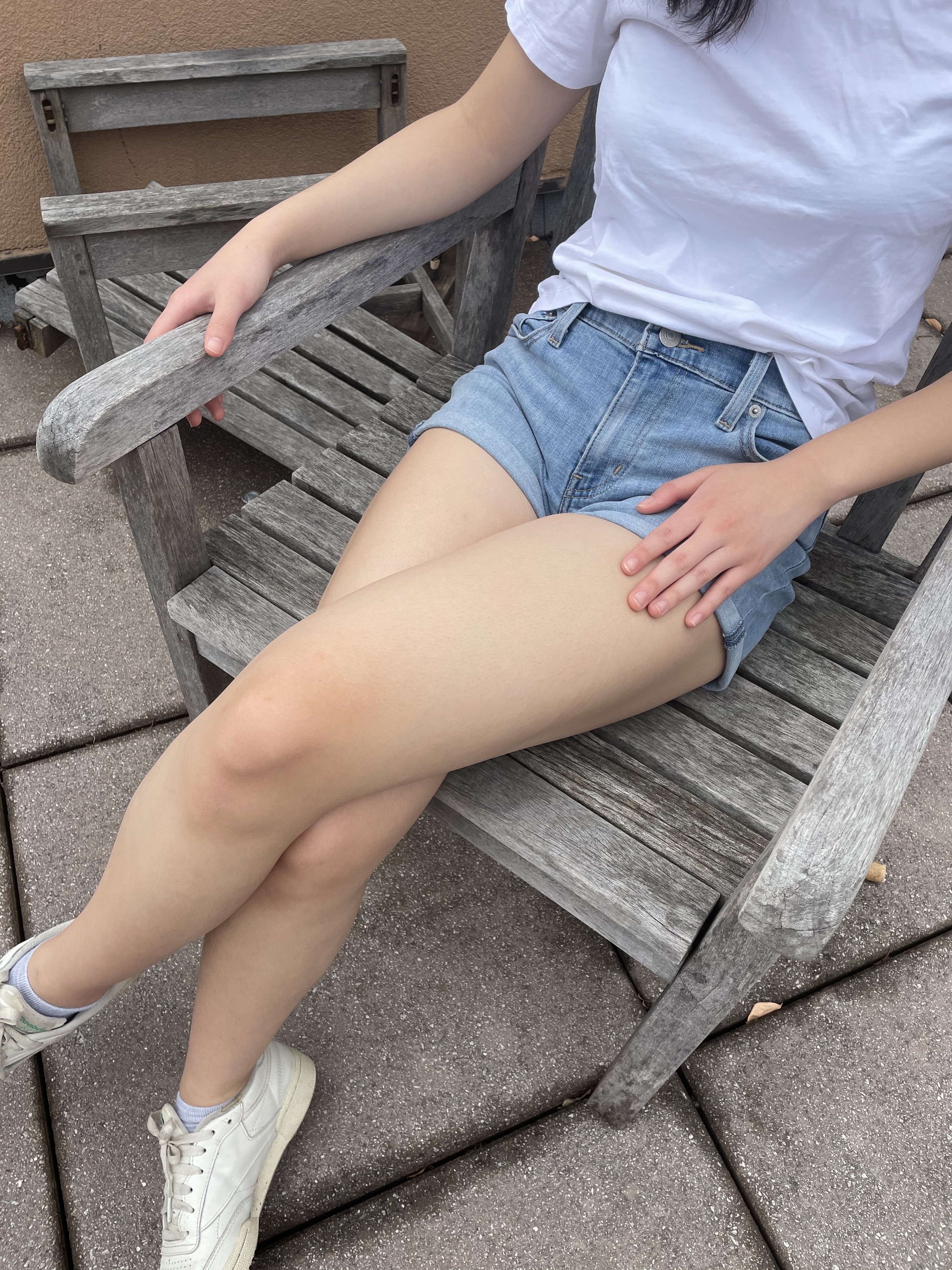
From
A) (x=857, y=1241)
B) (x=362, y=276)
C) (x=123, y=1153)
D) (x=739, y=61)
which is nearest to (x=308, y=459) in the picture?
(x=362, y=276)

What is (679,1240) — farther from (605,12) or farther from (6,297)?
(6,297)

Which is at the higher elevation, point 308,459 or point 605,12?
point 605,12

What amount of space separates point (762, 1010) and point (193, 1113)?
959 millimetres

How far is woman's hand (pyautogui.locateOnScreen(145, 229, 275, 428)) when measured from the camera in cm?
122

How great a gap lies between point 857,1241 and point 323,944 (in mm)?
961

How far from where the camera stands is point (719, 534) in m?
1.15

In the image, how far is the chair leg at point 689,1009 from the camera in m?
1.00

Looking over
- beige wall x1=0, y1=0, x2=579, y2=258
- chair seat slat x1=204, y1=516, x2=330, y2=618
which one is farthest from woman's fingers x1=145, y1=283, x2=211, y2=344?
beige wall x1=0, y1=0, x2=579, y2=258

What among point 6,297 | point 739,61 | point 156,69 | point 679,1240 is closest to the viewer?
point 739,61

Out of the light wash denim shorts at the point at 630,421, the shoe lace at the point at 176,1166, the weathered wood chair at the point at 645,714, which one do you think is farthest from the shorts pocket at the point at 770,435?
the shoe lace at the point at 176,1166

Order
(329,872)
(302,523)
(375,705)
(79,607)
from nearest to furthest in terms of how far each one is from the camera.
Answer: (375,705)
(329,872)
(302,523)
(79,607)

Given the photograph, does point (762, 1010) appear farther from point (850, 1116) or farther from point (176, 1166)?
point (176, 1166)

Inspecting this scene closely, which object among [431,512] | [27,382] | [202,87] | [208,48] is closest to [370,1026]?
[431,512]

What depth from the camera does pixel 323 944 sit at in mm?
1174
